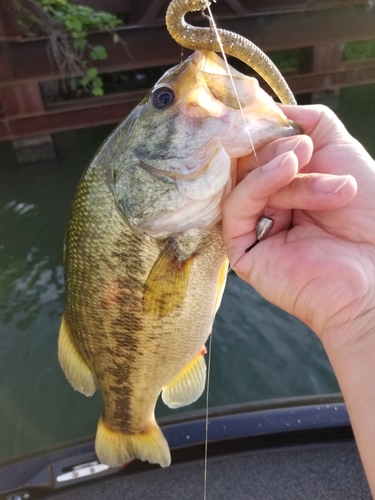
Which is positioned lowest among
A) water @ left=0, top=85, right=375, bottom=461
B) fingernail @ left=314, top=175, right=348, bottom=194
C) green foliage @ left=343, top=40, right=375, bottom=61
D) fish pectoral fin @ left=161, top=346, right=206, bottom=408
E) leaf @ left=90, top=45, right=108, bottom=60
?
water @ left=0, top=85, right=375, bottom=461

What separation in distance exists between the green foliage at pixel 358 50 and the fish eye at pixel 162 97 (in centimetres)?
1109

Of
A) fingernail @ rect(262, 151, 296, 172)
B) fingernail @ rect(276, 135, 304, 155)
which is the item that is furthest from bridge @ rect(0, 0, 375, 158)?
fingernail @ rect(262, 151, 296, 172)

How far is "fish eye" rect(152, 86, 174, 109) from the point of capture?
1533 millimetres

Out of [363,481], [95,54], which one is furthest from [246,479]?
[95,54]

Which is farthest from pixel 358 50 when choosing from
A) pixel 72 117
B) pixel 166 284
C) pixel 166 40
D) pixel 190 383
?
pixel 166 284

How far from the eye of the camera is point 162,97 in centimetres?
155

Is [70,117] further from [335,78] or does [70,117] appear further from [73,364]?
[73,364]

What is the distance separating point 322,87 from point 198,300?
807 cm

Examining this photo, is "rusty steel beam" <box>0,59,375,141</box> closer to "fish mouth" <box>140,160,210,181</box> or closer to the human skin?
"fish mouth" <box>140,160,210,181</box>

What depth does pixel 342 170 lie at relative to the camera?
1515 millimetres

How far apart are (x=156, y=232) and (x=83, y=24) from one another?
6.57 meters

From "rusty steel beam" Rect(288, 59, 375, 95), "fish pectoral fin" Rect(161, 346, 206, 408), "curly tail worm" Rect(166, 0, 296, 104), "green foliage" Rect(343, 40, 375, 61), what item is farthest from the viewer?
"green foliage" Rect(343, 40, 375, 61)

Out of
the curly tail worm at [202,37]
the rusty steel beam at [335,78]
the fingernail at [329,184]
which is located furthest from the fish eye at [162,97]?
the rusty steel beam at [335,78]

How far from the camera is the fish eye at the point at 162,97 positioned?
1533 mm
